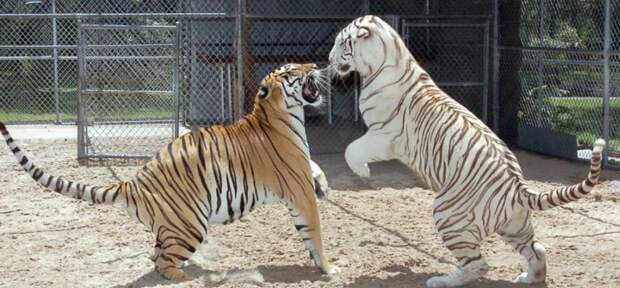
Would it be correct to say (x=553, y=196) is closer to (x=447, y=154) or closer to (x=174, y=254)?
(x=447, y=154)

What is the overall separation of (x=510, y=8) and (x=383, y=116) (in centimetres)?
710

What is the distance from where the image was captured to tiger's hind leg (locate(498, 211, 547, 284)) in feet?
17.2

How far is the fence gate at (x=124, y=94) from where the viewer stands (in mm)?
10672

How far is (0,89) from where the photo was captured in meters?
17.7

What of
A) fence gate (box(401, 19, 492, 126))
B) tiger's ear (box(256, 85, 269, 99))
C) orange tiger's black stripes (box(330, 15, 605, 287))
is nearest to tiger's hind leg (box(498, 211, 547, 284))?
orange tiger's black stripes (box(330, 15, 605, 287))

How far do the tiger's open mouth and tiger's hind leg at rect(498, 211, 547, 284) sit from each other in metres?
1.59

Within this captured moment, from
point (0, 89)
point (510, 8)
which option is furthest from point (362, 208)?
point (0, 89)

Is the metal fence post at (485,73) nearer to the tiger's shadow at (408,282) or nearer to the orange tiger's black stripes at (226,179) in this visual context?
the orange tiger's black stripes at (226,179)

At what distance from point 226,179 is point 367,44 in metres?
1.32

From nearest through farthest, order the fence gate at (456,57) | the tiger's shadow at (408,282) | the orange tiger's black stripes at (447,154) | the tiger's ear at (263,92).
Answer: the orange tiger's black stripes at (447,154), the tiger's shadow at (408,282), the tiger's ear at (263,92), the fence gate at (456,57)

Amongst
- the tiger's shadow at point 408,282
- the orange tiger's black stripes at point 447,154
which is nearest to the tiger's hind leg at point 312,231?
the tiger's shadow at point 408,282

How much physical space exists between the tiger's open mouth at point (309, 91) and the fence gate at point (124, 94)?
484 centimetres

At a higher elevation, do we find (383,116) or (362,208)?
(383,116)

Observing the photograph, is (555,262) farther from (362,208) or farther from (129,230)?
(129,230)
